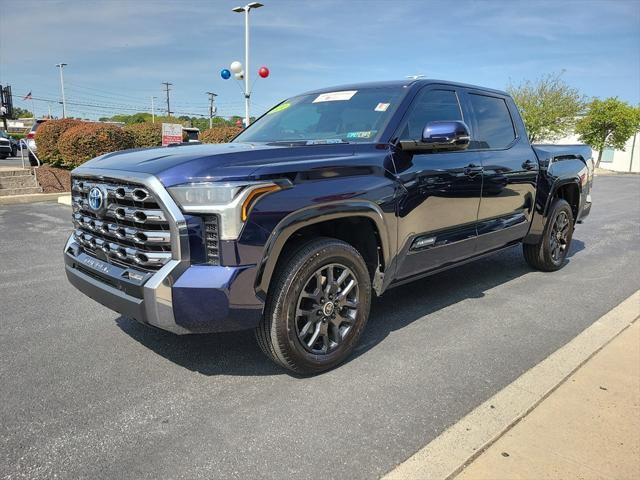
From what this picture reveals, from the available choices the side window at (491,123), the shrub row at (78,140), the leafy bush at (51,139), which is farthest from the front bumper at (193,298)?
the leafy bush at (51,139)

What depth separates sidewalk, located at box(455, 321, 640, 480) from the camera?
2283 millimetres

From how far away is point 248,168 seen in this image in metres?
2.64

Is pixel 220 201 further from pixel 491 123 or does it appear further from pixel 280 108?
pixel 491 123

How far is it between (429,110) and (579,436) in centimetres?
250

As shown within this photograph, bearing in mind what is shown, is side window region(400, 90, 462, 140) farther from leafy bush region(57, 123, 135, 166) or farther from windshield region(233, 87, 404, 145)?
leafy bush region(57, 123, 135, 166)

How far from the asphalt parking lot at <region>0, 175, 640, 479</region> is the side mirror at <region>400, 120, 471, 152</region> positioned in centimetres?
143

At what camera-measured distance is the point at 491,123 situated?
473 centimetres

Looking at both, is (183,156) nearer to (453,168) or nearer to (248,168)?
(248,168)

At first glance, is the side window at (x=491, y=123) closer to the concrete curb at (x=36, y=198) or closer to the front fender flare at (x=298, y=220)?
the front fender flare at (x=298, y=220)

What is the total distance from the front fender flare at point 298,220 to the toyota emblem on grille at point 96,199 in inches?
41.7

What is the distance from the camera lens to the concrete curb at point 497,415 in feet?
7.47

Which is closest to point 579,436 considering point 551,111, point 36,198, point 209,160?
point 209,160

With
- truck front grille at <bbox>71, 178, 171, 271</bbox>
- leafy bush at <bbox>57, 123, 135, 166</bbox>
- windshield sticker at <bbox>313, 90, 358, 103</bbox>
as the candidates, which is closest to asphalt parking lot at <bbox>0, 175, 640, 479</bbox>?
truck front grille at <bbox>71, 178, 171, 271</bbox>

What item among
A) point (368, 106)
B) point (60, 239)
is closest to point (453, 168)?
point (368, 106)
